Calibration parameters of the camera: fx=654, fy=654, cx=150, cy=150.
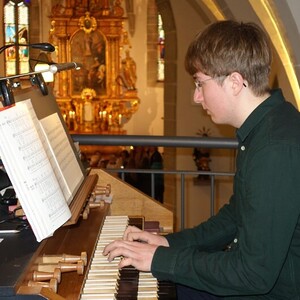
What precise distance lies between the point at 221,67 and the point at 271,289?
682 millimetres

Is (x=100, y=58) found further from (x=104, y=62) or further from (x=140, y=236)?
(x=140, y=236)

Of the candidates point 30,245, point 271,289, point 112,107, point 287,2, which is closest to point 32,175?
point 30,245

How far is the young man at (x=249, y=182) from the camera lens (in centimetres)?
177

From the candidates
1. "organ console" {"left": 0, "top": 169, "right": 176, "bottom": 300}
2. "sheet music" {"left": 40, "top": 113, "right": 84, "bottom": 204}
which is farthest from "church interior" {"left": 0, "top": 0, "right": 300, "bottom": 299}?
"organ console" {"left": 0, "top": 169, "right": 176, "bottom": 300}

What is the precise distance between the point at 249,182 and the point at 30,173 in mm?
597

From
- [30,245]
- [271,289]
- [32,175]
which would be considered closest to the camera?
[32,175]

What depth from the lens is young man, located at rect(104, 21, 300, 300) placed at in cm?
177

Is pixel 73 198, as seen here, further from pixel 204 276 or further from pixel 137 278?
pixel 204 276

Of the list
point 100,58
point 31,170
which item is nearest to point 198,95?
point 31,170

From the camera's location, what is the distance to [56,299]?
61.0 inches

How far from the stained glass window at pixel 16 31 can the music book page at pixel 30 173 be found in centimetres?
1532

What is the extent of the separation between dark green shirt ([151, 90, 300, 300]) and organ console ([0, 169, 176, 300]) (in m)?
0.11

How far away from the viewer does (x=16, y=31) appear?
16781mm

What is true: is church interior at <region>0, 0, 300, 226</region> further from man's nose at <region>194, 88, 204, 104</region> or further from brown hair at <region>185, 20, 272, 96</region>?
brown hair at <region>185, 20, 272, 96</region>
